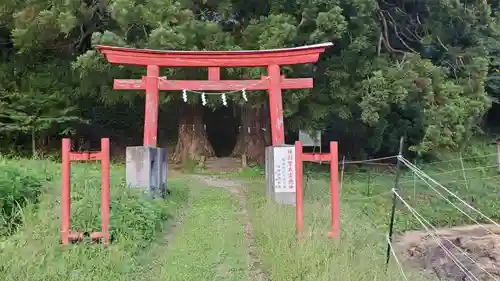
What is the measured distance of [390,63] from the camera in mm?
15953

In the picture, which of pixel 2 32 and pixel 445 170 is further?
pixel 445 170

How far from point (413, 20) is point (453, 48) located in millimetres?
1622

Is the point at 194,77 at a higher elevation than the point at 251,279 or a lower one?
higher

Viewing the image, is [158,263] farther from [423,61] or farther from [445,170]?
[445,170]

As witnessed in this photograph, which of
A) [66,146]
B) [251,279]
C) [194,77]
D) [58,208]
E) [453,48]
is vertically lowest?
[251,279]

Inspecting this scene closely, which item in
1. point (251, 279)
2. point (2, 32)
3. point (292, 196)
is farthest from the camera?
Result: point (2, 32)

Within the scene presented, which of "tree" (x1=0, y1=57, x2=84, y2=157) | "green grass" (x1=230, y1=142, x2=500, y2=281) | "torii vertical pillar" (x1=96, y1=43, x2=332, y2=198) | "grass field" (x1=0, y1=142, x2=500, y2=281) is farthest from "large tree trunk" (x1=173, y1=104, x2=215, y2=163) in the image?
"grass field" (x1=0, y1=142, x2=500, y2=281)

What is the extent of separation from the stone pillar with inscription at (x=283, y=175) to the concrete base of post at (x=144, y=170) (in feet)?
7.20

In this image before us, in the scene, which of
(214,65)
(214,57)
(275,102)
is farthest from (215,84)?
(275,102)

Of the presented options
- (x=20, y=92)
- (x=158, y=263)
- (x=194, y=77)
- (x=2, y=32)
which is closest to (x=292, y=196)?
(x=158, y=263)

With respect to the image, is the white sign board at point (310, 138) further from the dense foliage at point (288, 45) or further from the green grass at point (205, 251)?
the green grass at point (205, 251)

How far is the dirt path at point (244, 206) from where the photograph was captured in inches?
236

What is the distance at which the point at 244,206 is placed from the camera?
34.5 feet

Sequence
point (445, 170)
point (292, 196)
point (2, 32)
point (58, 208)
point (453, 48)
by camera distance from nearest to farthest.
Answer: point (58, 208)
point (292, 196)
point (453, 48)
point (2, 32)
point (445, 170)
